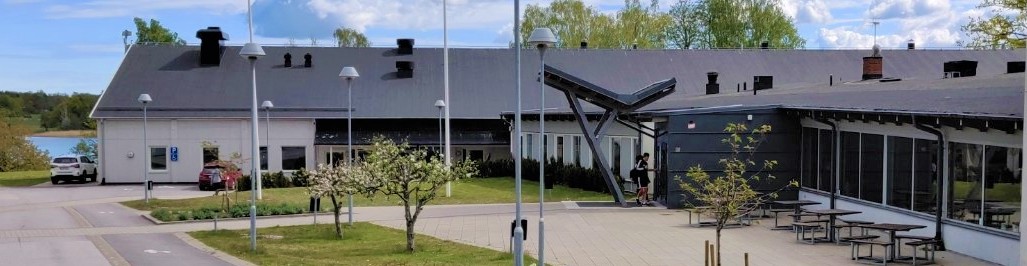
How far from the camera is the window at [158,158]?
50.9 metres

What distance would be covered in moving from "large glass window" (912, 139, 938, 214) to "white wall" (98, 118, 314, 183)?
3411cm

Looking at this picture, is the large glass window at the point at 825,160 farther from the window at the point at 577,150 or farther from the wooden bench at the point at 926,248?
the window at the point at 577,150

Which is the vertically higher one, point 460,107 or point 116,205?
point 460,107

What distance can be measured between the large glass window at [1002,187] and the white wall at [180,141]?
120 ft

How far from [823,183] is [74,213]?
22.0m

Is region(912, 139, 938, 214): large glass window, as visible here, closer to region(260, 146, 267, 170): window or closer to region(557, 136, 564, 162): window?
region(557, 136, 564, 162): window

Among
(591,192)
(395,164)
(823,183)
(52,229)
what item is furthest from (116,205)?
(823,183)

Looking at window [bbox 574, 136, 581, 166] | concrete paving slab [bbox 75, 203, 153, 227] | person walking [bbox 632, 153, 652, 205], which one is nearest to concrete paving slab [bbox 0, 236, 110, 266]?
concrete paving slab [bbox 75, 203, 153, 227]

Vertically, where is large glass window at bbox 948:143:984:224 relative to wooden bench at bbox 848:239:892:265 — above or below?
above

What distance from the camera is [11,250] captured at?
910 inches

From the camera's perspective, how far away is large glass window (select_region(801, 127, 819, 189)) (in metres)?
28.8

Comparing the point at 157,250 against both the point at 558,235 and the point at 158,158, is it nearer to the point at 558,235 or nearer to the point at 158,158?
the point at 558,235

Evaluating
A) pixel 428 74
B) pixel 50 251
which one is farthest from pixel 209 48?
pixel 50 251

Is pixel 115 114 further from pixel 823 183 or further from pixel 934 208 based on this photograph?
pixel 934 208
